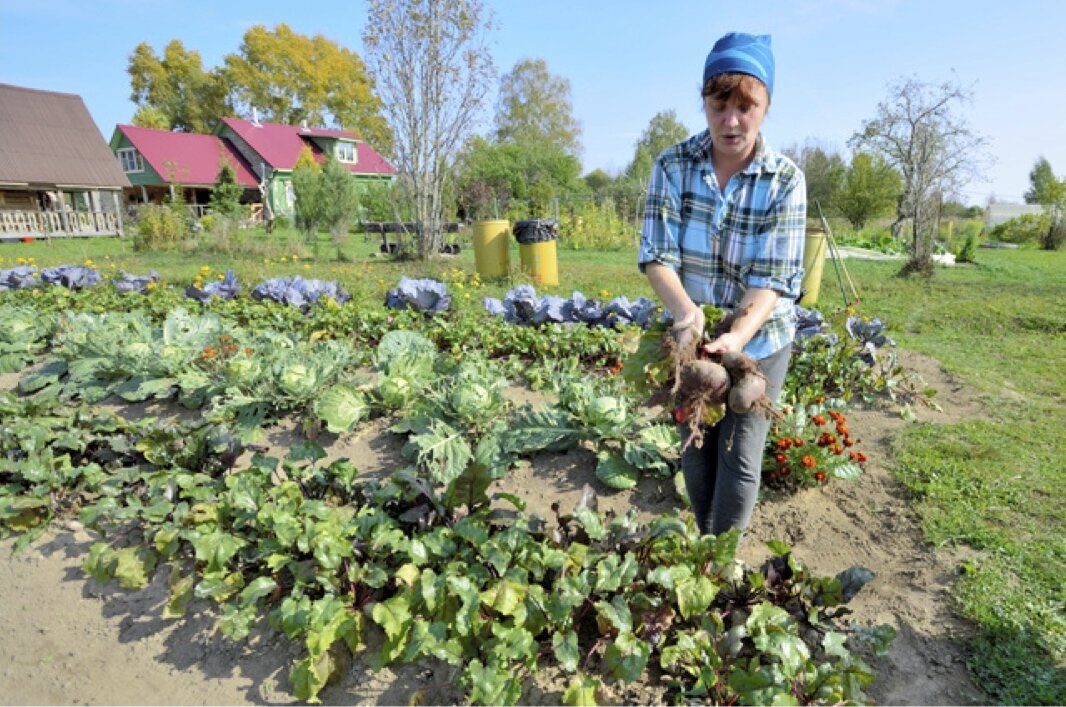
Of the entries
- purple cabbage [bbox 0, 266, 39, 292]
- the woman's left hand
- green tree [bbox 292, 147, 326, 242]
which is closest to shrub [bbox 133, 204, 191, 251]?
green tree [bbox 292, 147, 326, 242]

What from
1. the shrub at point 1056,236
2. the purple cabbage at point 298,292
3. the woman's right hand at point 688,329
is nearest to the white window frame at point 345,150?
the purple cabbage at point 298,292

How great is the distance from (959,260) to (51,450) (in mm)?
15720

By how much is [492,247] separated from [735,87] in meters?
6.93

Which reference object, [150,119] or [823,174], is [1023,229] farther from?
[150,119]

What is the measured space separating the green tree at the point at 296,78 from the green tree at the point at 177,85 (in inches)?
53.4

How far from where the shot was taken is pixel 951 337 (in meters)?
5.93

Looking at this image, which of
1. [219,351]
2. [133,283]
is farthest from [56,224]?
[219,351]

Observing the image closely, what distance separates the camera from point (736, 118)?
1.70 m

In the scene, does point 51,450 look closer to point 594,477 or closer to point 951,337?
point 594,477

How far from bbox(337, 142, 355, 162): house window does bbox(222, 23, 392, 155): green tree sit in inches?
108

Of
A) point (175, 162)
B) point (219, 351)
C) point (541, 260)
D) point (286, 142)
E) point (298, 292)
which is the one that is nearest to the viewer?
point (219, 351)

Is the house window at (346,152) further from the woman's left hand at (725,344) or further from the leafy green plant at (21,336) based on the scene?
the woman's left hand at (725,344)

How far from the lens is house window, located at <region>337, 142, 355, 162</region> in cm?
3478

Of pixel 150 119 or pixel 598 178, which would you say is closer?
pixel 150 119
